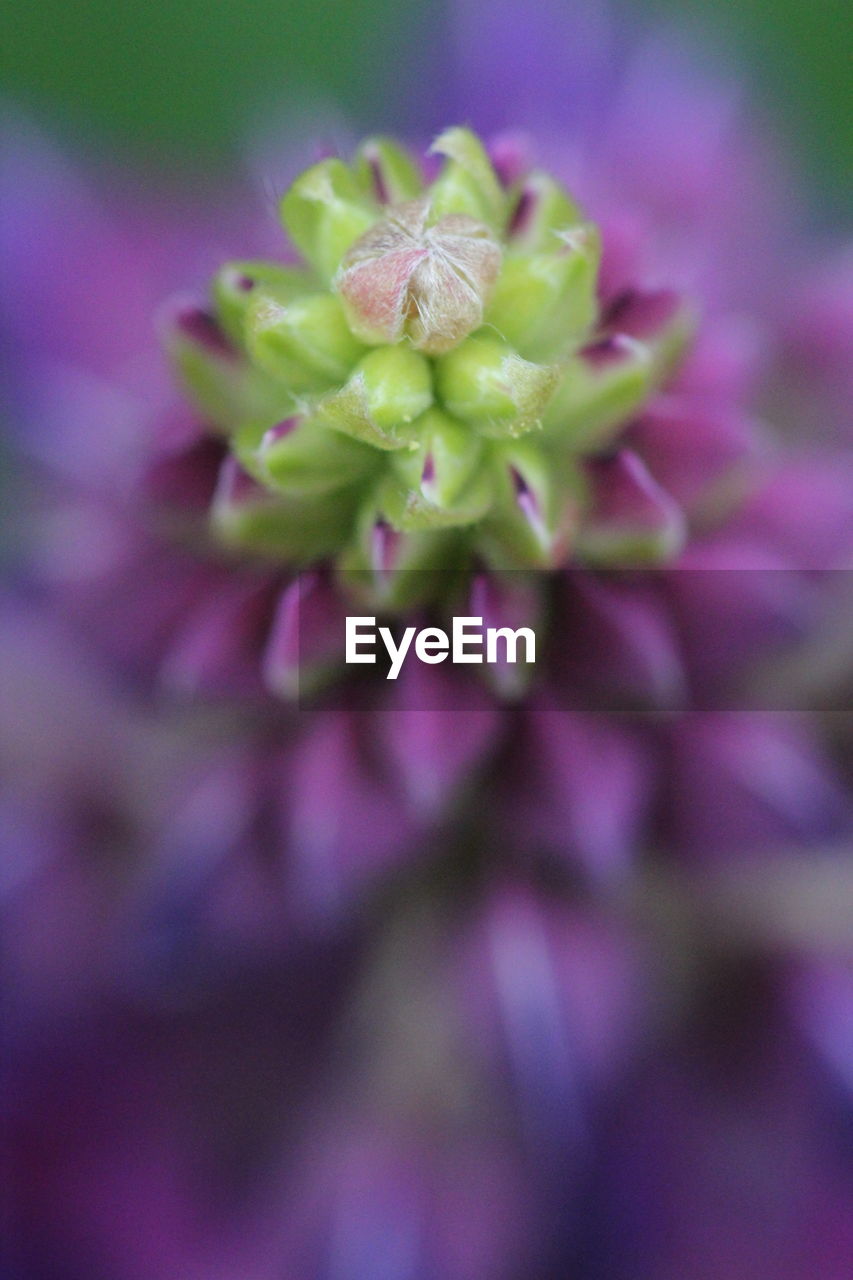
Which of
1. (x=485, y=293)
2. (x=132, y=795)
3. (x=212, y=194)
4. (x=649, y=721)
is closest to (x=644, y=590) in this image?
(x=649, y=721)

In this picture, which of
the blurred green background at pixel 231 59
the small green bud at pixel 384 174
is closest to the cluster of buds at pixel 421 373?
the small green bud at pixel 384 174

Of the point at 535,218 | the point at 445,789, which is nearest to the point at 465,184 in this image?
the point at 535,218

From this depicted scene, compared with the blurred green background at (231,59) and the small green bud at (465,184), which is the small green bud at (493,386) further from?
the blurred green background at (231,59)

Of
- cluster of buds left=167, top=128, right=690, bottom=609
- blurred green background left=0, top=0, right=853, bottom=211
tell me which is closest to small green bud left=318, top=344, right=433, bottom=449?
cluster of buds left=167, top=128, right=690, bottom=609

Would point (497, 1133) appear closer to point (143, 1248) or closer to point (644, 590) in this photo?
point (143, 1248)

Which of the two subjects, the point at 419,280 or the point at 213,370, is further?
the point at 213,370

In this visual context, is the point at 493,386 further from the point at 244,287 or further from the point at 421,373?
the point at 244,287

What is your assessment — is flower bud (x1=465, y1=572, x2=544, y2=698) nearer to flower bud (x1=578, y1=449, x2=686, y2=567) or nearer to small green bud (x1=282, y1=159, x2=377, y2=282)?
flower bud (x1=578, y1=449, x2=686, y2=567)
